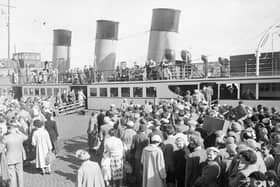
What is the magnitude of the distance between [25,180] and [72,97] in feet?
51.8

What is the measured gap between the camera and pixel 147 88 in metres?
18.3

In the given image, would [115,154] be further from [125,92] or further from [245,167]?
[125,92]

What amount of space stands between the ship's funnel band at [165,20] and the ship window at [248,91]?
8.40m

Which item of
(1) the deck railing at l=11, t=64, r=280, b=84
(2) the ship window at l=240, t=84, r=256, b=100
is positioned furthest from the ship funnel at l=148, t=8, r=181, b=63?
(2) the ship window at l=240, t=84, r=256, b=100

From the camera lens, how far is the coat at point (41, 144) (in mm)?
7219

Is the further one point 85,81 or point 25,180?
point 85,81

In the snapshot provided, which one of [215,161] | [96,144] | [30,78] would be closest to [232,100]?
[96,144]

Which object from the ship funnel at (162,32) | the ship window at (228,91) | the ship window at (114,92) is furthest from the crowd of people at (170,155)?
the ship funnel at (162,32)

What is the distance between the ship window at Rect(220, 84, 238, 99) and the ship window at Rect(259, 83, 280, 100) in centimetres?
124

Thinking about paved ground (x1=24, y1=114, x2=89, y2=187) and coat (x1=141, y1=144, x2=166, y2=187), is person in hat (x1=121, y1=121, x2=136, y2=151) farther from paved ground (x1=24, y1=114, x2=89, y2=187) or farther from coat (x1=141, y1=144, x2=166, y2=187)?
paved ground (x1=24, y1=114, x2=89, y2=187)

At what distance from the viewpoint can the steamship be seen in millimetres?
14391

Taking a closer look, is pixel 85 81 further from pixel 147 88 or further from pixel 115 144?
pixel 115 144

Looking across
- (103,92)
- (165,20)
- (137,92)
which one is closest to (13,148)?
(137,92)

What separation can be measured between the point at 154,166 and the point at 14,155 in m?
2.83
